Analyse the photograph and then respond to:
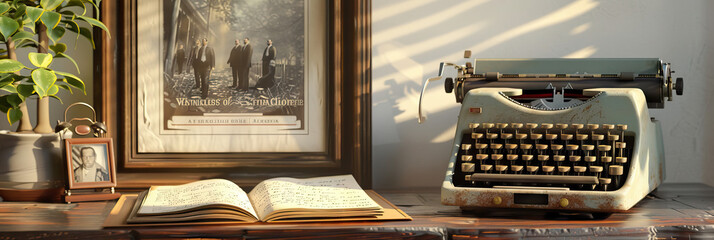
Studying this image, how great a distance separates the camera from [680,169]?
7.22 feet

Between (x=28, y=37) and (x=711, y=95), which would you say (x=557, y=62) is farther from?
(x=28, y=37)

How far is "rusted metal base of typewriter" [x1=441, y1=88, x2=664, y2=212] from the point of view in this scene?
146 cm

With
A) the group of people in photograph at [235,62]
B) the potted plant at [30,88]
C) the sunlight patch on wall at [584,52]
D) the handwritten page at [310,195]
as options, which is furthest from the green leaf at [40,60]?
the sunlight patch on wall at [584,52]

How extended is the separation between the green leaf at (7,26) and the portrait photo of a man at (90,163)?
1.06ft

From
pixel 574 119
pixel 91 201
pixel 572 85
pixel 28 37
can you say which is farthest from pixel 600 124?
pixel 28 37

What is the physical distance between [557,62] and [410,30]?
0.47 m

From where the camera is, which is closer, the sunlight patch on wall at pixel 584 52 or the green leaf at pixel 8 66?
the green leaf at pixel 8 66

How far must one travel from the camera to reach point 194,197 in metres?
1.54

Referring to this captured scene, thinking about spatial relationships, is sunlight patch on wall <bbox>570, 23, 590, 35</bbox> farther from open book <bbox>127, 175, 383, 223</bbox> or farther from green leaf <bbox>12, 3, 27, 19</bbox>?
green leaf <bbox>12, 3, 27, 19</bbox>

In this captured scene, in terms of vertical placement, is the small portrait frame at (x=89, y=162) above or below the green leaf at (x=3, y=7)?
below

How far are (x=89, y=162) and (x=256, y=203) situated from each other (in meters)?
0.49

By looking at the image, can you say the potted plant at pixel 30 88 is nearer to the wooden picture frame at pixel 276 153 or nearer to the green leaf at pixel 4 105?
the green leaf at pixel 4 105

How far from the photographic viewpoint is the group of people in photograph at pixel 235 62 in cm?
205

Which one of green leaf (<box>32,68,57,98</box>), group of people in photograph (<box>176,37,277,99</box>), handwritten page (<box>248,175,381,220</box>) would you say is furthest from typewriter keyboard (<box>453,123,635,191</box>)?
green leaf (<box>32,68,57,98</box>)
